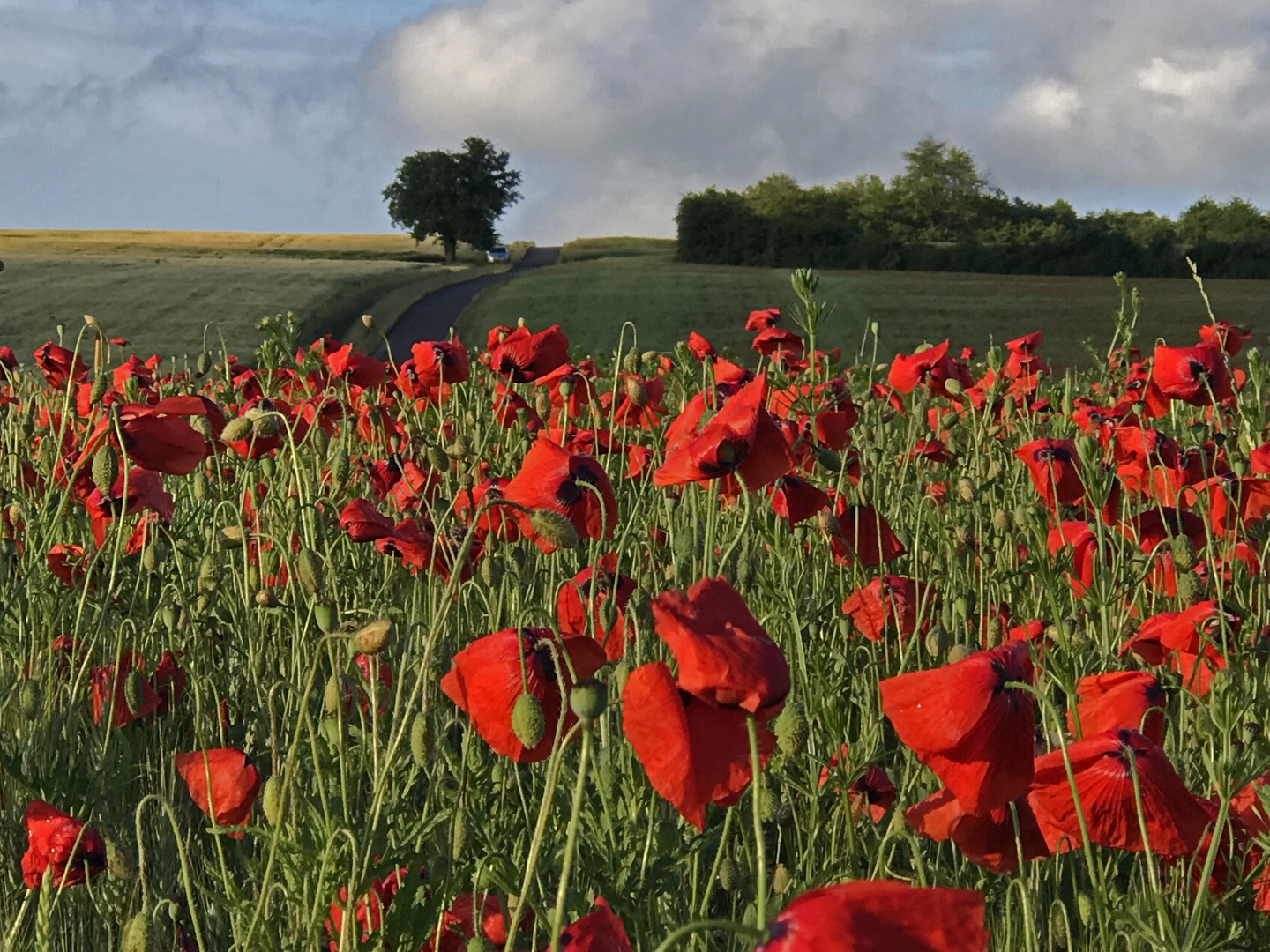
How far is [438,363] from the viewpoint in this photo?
2.99 meters

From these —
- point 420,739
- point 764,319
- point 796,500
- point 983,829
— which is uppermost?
point 764,319

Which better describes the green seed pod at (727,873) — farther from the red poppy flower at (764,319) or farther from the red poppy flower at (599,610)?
the red poppy flower at (764,319)

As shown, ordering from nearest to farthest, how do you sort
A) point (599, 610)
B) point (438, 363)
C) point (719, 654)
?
point (719, 654), point (599, 610), point (438, 363)

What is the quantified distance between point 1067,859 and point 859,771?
16.8 inches

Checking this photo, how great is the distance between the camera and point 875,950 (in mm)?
641

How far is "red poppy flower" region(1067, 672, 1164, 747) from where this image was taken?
139 centimetres

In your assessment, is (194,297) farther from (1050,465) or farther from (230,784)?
(230,784)

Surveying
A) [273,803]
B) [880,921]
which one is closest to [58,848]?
[273,803]

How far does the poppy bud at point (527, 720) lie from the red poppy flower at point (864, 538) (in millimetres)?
1222

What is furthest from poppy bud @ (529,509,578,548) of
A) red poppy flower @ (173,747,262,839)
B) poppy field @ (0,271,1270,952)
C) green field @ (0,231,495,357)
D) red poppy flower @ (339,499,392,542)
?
green field @ (0,231,495,357)

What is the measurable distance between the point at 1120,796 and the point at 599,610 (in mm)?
821

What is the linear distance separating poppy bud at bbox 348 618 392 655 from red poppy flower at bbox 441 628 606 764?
0.32 feet

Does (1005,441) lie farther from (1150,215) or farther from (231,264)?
(1150,215)

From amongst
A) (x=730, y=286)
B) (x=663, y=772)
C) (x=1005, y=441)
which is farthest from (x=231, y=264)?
(x=663, y=772)
